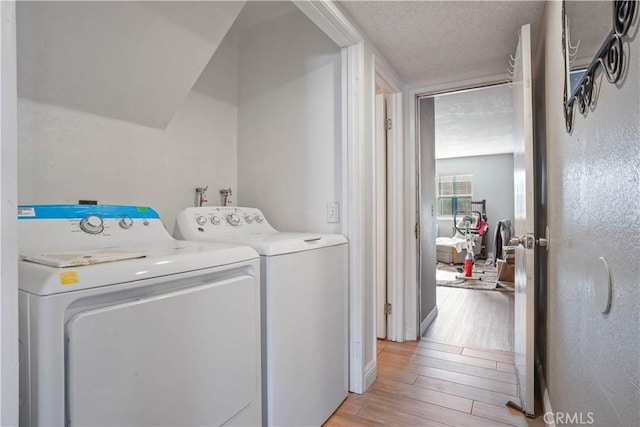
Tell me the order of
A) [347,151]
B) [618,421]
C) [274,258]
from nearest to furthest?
[618,421]
[274,258]
[347,151]

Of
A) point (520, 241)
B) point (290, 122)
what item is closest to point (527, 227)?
point (520, 241)

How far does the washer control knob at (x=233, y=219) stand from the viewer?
1789 mm

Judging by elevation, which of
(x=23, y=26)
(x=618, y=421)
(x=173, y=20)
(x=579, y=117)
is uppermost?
(x=173, y=20)

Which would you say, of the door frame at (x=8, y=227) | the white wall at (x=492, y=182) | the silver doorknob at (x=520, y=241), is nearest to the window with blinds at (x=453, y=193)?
the white wall at (x=492, y=182)

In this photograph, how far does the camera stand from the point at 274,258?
4.26ft

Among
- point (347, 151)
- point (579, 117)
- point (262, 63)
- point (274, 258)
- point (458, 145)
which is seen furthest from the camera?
point (458, 145)

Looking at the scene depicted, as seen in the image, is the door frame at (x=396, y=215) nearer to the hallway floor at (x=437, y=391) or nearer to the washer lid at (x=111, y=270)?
the hallway floor at (x=437, y=391)

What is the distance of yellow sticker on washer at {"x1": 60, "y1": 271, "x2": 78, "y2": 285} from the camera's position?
2.30 ft

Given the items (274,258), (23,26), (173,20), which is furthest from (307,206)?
(23,26)

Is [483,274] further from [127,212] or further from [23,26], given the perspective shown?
[23,26]

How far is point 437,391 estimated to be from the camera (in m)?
1.93

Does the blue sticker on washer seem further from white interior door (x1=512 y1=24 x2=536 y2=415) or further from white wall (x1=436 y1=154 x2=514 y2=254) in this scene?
white wall (x1=436 y1=154 x2=514 y2=254)

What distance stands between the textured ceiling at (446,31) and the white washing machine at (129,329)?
4.95 ft

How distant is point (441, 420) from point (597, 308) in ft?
3.87
